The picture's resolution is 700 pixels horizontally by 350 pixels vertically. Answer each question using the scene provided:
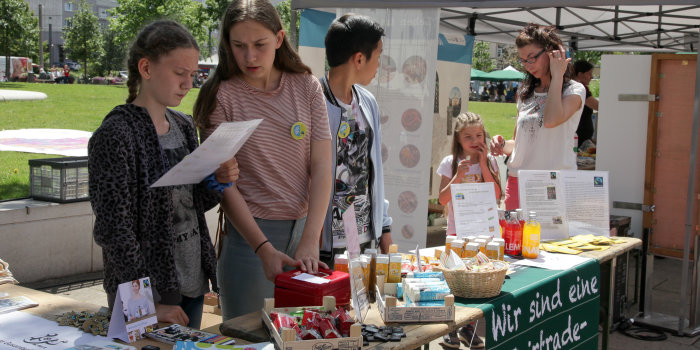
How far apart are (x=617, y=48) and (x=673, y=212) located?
6810 mm

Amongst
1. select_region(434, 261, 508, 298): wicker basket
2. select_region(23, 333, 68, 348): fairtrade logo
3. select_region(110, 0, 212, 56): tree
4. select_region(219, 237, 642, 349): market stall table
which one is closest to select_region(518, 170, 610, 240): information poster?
select_region(434, 261, 508, 298): wicker basket

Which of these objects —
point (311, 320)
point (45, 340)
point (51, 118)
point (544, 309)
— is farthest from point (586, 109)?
point (51, 118)

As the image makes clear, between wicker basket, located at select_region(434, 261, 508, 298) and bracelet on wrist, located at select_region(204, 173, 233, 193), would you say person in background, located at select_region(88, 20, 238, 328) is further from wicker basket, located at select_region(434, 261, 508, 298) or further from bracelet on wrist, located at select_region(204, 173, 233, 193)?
wicker basket, located at select_region(434, 261, 508, 298)

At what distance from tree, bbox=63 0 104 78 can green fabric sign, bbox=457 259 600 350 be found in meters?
45.4

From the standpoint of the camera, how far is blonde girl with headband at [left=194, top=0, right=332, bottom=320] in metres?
2.07

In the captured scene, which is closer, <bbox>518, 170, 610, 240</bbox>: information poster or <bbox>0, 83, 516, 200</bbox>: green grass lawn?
<bbox>518, 170, 610, 240</bbox>: information poster

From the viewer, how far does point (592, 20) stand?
28.0 ft

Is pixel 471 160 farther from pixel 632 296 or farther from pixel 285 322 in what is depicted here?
pixel 285 322

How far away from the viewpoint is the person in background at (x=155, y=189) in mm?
1627

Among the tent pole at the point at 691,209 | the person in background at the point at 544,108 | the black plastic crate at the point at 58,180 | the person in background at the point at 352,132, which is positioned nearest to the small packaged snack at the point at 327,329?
the person in background at the point at 352,132

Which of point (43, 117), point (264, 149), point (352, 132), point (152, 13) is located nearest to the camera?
point (264, 149)

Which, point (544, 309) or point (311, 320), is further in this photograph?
point (544, 309)

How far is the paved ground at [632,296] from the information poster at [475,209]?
131 cm

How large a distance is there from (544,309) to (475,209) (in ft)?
1.68
